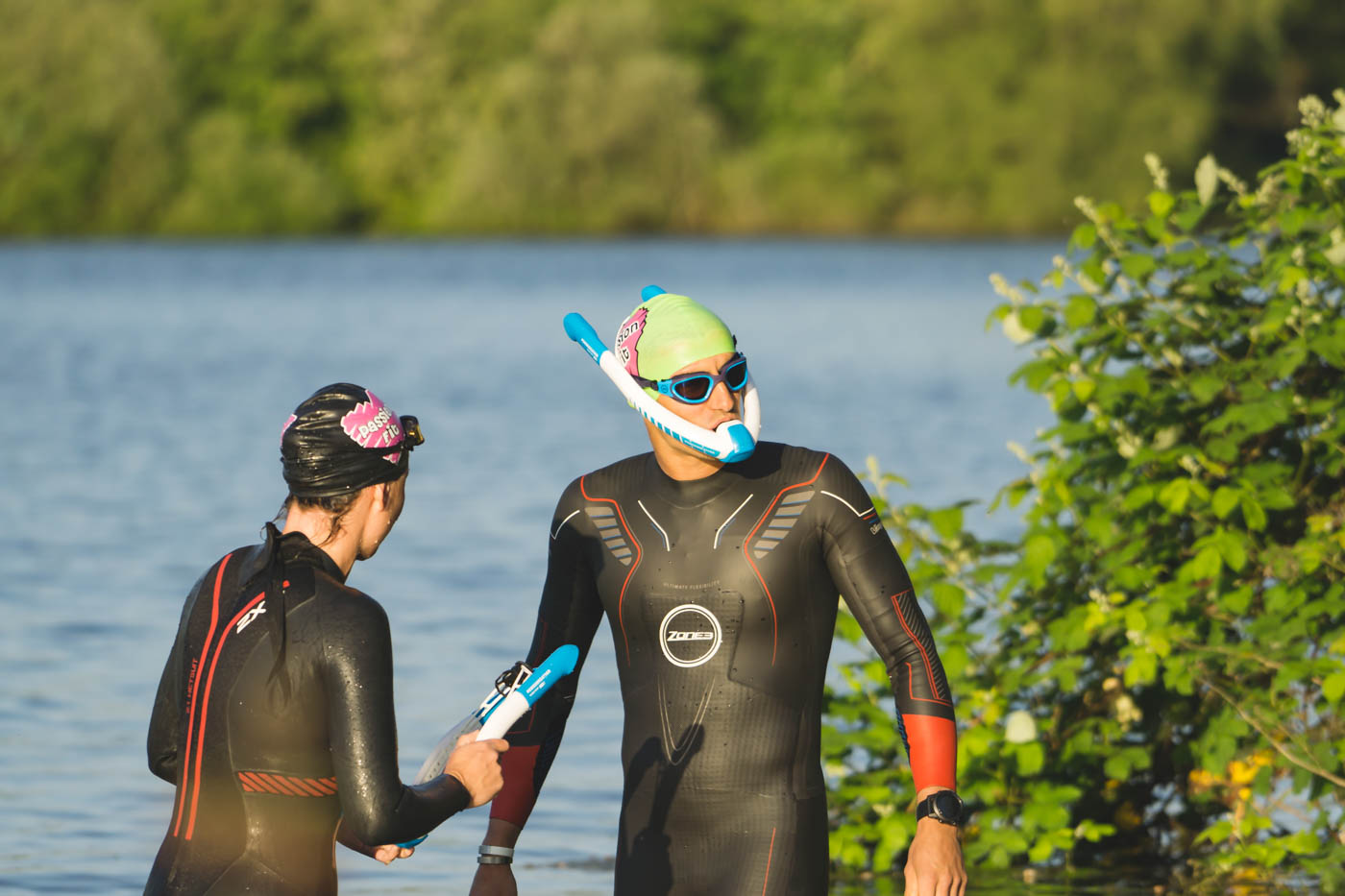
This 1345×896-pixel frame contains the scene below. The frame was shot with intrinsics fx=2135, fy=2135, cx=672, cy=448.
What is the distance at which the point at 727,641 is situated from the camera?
495 centimetres

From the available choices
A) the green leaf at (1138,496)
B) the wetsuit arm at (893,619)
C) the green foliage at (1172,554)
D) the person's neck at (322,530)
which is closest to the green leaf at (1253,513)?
the green foliage at (1172,554)

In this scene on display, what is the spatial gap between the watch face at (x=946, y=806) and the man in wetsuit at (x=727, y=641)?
0.09 m

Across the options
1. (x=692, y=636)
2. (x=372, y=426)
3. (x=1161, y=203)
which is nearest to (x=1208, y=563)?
(x=1161, y=203)

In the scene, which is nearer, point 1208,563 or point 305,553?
point 305,553

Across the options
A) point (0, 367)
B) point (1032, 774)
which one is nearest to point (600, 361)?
point (1032, 774)

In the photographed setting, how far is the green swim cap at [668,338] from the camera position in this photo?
4.96 metres

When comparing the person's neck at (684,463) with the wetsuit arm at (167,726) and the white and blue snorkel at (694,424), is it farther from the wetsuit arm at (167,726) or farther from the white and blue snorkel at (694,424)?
the wetsuit arm at (167,726)

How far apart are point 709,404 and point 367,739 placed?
51.1 inches

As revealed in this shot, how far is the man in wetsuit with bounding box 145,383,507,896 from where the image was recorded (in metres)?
4.05

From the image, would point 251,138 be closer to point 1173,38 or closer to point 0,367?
point 1173,38

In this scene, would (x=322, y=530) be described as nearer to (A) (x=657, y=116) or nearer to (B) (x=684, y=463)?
(B) (x=684, y=463)

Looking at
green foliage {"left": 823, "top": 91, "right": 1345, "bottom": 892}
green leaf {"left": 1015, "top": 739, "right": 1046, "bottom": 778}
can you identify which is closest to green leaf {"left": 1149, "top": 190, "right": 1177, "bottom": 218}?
green foliage {"left": 823, "top": 91, "right": 1345, "bottom": 892}

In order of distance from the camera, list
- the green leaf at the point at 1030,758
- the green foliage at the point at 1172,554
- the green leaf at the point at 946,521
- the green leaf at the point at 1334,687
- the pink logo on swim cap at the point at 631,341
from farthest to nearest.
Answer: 1. the green leaf at the point at 946,521
2. the green leaf at the point at 1030,758
3. the green foliage at the point at 1172,554
4. the green leaf at the point at 1334,687
5. the pink logo on swim cap at the point at 631,341

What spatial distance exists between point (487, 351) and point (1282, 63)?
151 feet
